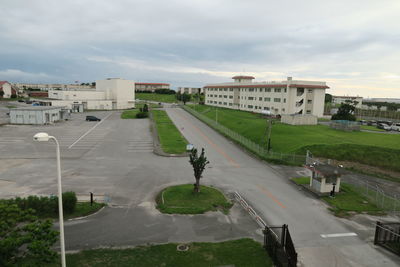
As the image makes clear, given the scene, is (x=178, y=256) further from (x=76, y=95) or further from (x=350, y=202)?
(x=76, y=95)

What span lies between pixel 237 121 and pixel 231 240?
4764 centimetres

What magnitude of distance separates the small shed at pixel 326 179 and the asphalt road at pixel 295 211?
4.97ft

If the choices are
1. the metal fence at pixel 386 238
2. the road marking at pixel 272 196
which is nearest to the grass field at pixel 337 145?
the road marking at pixel 272 196

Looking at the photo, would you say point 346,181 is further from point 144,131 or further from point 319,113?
point 319,113

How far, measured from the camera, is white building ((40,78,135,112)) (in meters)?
83.2

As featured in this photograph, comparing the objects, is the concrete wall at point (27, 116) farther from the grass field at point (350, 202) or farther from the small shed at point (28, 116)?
the grass field at point (350, 202)

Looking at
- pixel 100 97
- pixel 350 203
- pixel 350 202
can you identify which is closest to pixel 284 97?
pixel 350 202

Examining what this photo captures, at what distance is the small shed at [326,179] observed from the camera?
21837 millimetres

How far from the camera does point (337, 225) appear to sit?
1703 cm

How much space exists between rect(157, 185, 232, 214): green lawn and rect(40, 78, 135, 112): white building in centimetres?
7156

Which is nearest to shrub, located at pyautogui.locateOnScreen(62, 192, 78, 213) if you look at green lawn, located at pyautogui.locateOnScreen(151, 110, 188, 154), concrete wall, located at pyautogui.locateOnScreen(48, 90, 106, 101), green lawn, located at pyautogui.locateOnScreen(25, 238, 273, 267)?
green lawn, located at pyautogui.locateOnScreen(25, 238, 273, 267)

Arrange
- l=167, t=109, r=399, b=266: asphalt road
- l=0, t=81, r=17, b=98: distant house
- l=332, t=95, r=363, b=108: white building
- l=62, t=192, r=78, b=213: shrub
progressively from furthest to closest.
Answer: l=0, t=81, r=17, b=98: distant house < l=332, t=95, r=363, b=108: white building < l=62, t=192, r=78, b=213: shrub < l=167, t=109, r=399, b=266: asphalt road

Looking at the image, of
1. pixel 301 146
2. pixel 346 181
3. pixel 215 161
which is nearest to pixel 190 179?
pixel 215 161

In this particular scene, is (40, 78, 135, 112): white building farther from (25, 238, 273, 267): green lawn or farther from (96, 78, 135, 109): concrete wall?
(25, 238, 273, 267): green lawn
